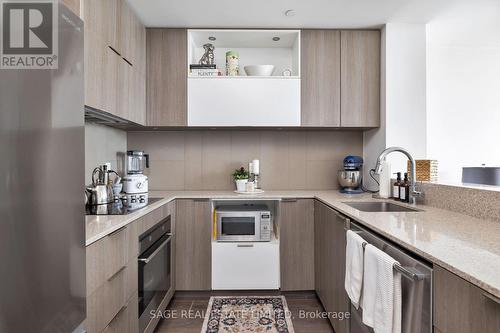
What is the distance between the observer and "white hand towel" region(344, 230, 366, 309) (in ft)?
4.15

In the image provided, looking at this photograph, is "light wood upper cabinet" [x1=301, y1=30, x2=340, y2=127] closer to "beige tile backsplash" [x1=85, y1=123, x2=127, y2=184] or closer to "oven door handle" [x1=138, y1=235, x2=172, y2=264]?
"oven door handle" [x1=138, y1=235, x2=172, y2=264]

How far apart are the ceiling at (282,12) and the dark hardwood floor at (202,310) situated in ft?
7.69

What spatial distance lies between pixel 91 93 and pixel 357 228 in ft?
5.31

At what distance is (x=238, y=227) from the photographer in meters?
2.36

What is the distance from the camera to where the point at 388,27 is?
2.40 m

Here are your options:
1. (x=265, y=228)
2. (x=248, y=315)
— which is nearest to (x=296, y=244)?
(x=265, y=228)

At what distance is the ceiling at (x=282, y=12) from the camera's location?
2.07 m

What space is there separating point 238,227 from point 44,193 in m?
1.76

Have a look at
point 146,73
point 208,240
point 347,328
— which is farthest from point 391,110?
point 146,73

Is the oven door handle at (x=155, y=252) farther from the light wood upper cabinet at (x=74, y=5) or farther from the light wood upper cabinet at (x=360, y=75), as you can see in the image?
the light wood upper cabinet at (x=360, y=75)

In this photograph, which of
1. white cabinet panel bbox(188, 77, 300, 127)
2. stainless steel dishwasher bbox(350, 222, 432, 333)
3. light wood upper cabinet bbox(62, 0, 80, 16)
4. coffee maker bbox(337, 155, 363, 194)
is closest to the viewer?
stainless steel dishwasher bbox(350, 222, 432, 333)

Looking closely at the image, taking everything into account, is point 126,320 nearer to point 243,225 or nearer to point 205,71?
point 243,225

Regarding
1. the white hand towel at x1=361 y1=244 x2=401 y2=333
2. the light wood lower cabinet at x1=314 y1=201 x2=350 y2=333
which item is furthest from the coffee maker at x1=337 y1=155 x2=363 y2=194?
the white hand towel at x1=361 y1=244 x2=401 y2=333

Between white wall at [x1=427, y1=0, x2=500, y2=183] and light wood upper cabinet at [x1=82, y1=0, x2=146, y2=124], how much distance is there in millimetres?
2902
